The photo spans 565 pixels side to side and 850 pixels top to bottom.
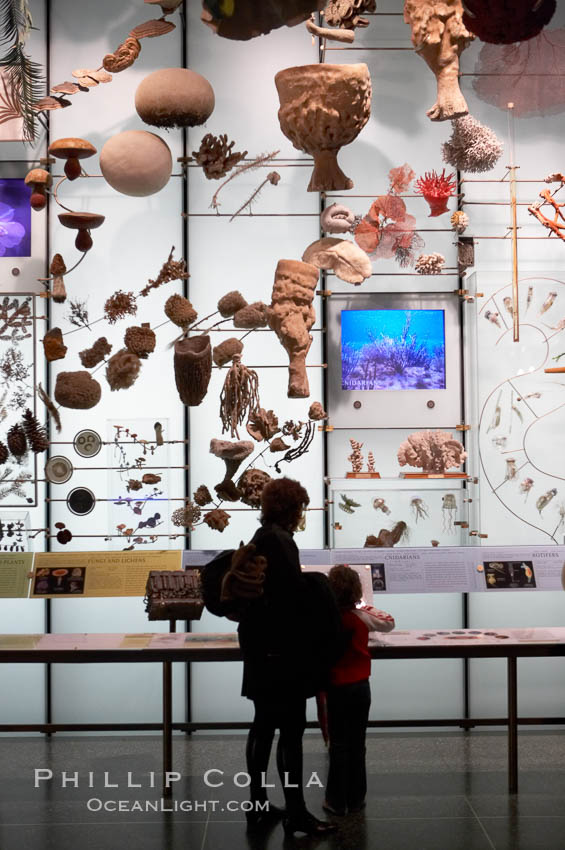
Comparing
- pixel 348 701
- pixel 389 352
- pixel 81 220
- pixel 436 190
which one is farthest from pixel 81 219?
pixel 348 701

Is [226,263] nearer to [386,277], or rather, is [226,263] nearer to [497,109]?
[386,277]

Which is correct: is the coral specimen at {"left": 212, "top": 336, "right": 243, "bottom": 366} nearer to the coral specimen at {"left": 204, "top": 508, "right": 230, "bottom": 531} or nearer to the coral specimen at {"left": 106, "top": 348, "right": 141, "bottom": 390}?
the coral specimen at {"left": 106, "top": 348, "right": 141, "bottom": 390}

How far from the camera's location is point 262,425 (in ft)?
19.0

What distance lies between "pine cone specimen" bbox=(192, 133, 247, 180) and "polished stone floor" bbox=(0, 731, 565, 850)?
11.2 feet

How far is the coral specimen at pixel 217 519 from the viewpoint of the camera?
5.89 meters

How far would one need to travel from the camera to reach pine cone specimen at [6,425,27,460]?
238 inches

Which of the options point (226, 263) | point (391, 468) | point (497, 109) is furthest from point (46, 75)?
point (391, 468)

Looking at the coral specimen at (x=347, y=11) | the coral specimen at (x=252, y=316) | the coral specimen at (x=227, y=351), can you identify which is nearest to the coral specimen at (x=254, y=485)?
the coral specimen at (x=227, y=351)

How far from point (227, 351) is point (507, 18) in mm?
2309

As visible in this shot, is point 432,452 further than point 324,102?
Yes

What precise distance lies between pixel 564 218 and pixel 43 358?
11.2 ft

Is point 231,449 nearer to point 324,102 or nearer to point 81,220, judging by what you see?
point 81,220

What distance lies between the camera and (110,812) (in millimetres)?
4734

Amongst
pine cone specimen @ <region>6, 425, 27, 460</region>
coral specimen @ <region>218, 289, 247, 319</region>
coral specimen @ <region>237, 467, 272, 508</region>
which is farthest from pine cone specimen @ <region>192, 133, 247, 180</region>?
pine cone specimen @ <region>6, 425, 27, 460</region>
